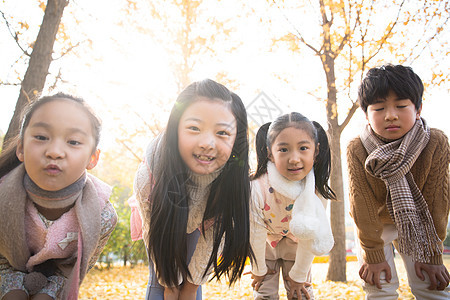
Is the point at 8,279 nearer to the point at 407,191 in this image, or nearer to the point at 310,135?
the point at 310,135

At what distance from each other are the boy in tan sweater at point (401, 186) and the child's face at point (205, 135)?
108 cm

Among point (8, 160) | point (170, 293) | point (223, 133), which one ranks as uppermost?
point (223, 133)

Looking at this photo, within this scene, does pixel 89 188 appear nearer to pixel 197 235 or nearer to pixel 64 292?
pixel 64 292

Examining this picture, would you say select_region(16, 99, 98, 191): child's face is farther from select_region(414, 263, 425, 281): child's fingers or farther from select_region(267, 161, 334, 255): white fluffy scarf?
select_region(414, 263, 425, 281): child's fingers

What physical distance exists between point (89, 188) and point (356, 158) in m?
1.86

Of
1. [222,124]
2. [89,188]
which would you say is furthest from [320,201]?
[89,188]

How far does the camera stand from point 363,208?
246 cm

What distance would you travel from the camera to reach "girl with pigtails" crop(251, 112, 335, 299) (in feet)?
7.47

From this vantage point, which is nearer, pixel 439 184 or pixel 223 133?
pixel 223 133

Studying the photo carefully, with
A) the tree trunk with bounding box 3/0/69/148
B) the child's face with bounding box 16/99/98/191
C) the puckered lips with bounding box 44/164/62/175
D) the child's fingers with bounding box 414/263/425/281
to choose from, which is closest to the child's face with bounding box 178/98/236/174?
the child's face with bounding box 16/99/98/191

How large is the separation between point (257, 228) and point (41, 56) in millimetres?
2724

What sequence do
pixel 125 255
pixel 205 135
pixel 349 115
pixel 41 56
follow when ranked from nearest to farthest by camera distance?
pixel 205 135
pixel 41 56
pixel 349 115
pixel 125 255

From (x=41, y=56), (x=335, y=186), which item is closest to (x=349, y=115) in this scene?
(x=335, y=186)

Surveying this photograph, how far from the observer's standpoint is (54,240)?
1942mm
